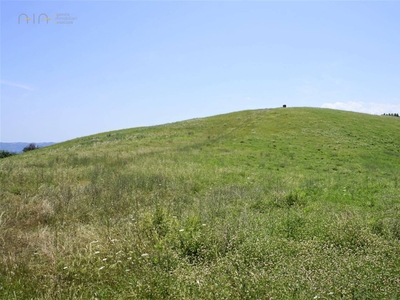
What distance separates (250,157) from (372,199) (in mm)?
12493

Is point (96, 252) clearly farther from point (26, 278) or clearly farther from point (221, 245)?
point (221, 245)

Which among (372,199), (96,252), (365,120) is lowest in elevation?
(372,199)

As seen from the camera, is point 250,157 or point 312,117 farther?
point 312,117

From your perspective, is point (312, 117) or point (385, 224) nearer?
point (385, 224)

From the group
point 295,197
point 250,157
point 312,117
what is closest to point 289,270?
point 295,197

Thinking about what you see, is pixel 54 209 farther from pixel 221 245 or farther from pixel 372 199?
pixel 372 199

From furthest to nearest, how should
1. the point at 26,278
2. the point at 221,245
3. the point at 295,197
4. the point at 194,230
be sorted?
the point at 295,197 < the point at 194,230 < the point at 221,245 < the point at 26,278

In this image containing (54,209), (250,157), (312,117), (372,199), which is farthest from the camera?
(312,117)

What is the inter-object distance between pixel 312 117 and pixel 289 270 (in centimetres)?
4596

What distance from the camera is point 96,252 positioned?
18.2ft

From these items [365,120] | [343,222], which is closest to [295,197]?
[343,222]

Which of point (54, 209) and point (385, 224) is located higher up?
point (54, 209)

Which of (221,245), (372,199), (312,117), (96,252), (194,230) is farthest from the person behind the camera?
(312,117)

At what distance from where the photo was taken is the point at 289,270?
5.23 metres
